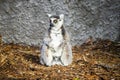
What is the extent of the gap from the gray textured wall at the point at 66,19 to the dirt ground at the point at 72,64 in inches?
8.7

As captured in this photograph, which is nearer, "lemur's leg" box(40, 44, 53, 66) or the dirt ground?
the dirt ground

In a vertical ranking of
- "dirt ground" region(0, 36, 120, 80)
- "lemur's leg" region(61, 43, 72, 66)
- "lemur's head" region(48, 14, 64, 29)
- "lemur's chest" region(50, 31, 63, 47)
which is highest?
"lemur's head" region(48, 14, 64, 29)

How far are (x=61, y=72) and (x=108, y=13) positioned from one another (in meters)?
2.32

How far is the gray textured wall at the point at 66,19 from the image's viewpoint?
7.75m

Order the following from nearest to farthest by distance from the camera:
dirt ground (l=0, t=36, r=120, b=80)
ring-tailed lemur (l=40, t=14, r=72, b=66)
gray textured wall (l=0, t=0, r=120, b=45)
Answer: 1. dirt ground (l=0, t=36, r=120, b=80)
2. ring-tailed lemur (l=40, t=14, r=72, b=66)
3. gray textured wall (l=0, t=0, r=120, b=45)

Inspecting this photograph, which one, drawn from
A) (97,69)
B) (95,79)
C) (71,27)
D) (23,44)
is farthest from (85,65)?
(23,44)

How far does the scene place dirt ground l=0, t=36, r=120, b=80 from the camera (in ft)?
19.7

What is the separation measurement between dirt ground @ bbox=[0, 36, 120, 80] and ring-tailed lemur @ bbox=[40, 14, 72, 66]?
15 cm

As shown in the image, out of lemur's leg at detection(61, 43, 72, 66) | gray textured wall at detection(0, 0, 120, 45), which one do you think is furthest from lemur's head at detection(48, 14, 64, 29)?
gray textured wall at detection(0, 0, 120, 45)

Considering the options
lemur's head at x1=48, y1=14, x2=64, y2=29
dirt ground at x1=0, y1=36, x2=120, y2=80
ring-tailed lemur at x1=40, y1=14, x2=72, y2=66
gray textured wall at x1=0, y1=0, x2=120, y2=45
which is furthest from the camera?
gray textured wall at x1=0, y1=0, x2=120, y2=45

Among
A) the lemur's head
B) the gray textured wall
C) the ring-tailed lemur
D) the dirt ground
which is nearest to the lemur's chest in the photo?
the ring-tailed lemur

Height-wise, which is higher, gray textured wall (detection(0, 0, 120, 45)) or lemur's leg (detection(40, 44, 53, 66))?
gray textured wall (detection(0, 0, 120, 45))

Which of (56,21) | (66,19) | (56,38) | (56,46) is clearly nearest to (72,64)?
(56,46)

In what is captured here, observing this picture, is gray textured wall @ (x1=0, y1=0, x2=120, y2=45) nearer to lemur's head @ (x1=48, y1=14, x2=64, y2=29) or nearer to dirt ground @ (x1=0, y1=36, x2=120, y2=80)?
dirt ground @ (x1=0, y1=36, x2=120, y2=80)
